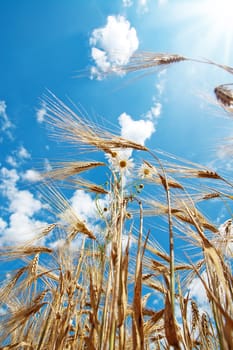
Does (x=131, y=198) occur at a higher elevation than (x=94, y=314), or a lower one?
higher

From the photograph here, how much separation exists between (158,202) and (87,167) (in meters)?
0.47

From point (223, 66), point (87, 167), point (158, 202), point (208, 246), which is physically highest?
point (223, 66)

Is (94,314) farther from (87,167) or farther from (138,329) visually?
(87,167)

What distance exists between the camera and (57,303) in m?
1.81

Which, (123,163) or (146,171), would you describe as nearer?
(123,163)

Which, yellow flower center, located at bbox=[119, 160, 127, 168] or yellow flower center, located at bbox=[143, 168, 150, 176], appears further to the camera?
yellow flower center, located at bbox=[143, 168, 150, 176]

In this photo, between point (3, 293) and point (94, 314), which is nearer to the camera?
point (94, 314)

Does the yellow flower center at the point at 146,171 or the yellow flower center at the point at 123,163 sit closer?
the yellow flower center at the point at 123,163

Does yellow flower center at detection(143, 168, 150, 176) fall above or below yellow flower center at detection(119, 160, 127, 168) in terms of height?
above

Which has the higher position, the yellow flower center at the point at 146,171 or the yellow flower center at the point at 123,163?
the yellow flower center at the point at 146,171

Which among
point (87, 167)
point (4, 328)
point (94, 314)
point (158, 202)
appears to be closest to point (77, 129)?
point (87, 167)

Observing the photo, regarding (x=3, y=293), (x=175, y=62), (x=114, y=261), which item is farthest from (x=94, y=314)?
(x=3, y=293)

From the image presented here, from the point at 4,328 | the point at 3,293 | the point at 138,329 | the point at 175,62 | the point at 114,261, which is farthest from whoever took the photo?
the point at 3,293

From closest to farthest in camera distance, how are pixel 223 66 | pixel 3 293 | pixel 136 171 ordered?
pixel 223 66 < pixel 136 171 < pixel 3 293
